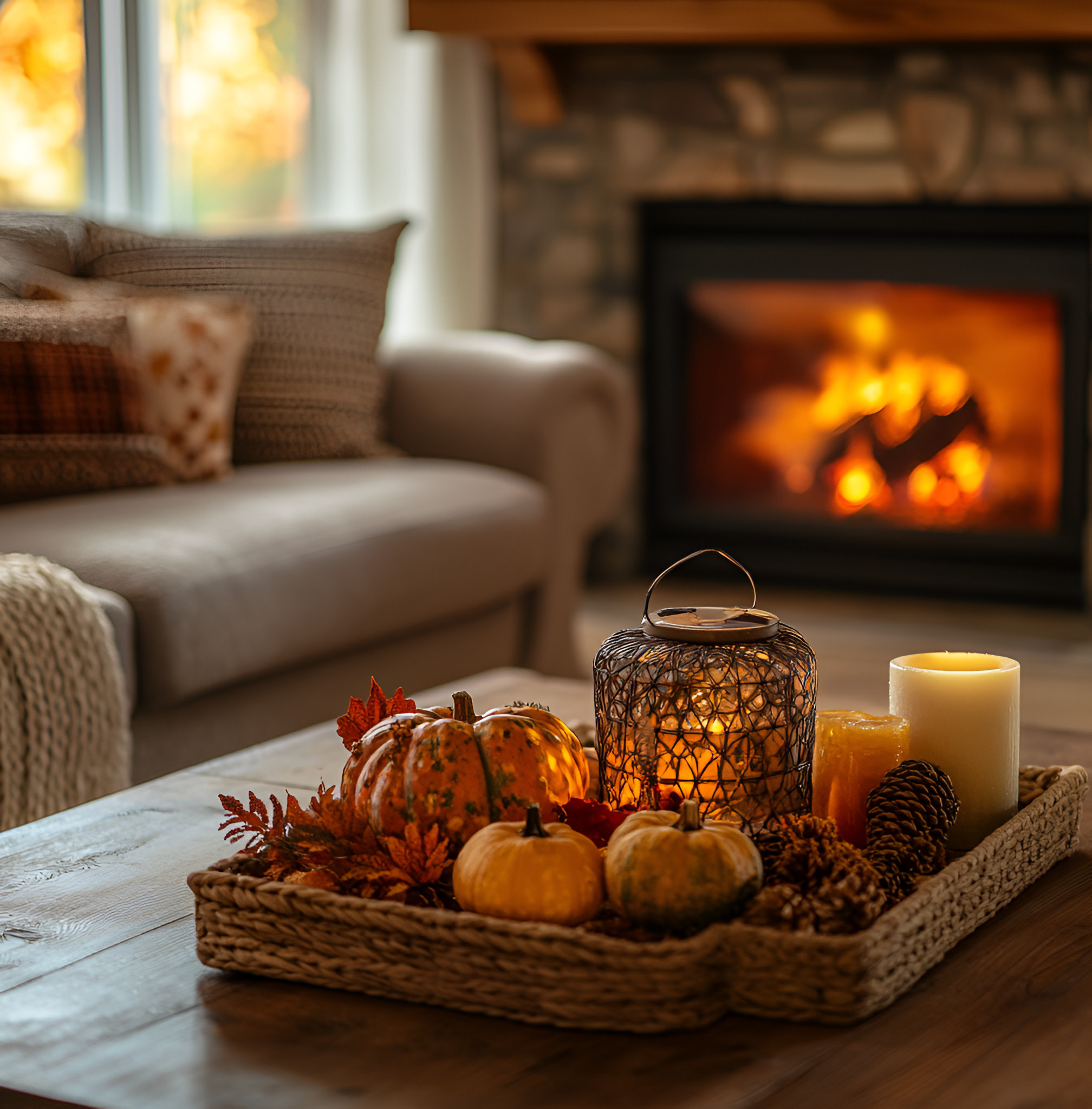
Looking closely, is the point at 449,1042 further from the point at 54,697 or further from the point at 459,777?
the point at 54,697

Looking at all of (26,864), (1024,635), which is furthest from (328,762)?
(1024,635)

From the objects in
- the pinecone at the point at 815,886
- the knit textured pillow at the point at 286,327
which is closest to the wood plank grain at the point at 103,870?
the pinecone at the point at 815,886

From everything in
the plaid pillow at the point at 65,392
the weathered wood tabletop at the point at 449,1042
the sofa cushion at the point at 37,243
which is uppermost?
the sofa cushion at the point at 37,243

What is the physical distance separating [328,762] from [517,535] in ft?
3.97

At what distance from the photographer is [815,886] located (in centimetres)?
85

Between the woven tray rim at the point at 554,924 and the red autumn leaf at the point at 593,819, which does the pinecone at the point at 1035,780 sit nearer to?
the woven tray rim at the point at 554,924

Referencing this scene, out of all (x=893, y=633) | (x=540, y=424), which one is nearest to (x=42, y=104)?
(x=540, y=424)

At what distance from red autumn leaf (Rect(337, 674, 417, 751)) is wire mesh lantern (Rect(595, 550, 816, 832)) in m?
0.13

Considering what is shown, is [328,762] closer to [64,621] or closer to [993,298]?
[64,621]

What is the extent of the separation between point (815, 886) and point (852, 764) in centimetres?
18

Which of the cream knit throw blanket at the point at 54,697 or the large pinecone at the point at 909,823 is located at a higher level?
the large pinecone at the point at 909,823

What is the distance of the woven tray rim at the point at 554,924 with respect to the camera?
2.56 ft

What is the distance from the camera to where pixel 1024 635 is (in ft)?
10.4

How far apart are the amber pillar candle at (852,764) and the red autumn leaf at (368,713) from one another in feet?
0.91
